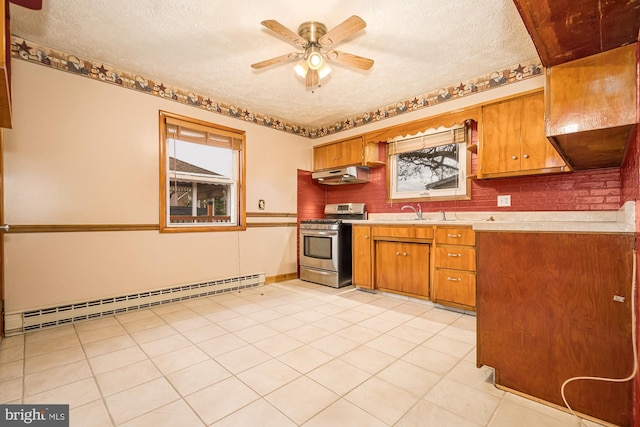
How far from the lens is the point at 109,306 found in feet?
9.62

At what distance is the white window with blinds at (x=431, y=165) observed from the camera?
3.60 metres

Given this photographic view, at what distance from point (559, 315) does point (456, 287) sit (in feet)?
5.16

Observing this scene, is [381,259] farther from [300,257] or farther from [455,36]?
[455,36]

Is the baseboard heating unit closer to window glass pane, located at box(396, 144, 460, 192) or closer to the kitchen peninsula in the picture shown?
window glass pane, located at box(396, 144, 460, 192)

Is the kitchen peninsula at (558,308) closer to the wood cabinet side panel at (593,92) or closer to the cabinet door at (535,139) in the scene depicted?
the wood cabinet side panel at (593,92)

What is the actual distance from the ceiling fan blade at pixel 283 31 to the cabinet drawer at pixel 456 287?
2636 millimetres

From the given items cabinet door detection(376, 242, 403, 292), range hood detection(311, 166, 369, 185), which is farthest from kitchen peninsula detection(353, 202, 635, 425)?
range hood detection(311, 166, 369, 185)

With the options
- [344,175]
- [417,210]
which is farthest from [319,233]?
[417,210]

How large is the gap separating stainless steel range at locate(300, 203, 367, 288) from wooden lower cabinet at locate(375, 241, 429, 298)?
56cm

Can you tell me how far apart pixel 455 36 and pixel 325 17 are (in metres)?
1.17

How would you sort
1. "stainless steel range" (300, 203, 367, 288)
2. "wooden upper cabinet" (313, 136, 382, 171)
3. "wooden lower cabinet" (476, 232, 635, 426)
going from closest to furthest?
"wooden lower cabinet" (476, 232, 635, 426), "stainless steel range" (300, 203, 367, 288), "wooden upper cabinet" (313, 136, 382, 171)

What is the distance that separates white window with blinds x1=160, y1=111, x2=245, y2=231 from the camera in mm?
3463

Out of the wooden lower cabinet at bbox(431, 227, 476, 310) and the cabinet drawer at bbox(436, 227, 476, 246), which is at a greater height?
the cabinet drawer at bbox(436, 227, 476, 246)

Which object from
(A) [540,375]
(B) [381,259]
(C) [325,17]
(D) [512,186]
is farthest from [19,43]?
(D) [512,186]
